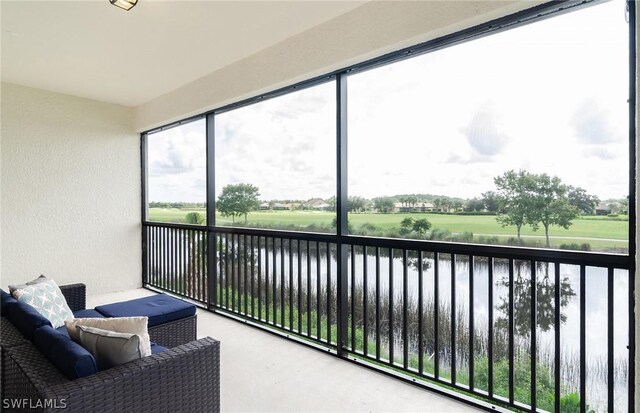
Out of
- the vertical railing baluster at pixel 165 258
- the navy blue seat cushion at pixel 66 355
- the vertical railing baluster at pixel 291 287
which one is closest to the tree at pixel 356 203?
the vertical railing baluster at pixel 291 287

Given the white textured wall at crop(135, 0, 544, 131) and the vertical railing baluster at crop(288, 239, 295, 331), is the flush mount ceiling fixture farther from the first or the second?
the vertical railing baluster at crop(288, 239, 295, 331)

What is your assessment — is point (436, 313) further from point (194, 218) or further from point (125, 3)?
point (194, 218)

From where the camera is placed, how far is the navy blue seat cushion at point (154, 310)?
247 centimetres

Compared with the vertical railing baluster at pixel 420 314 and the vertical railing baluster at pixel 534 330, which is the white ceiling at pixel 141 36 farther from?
the vertical railing baluster at pixel 534 330

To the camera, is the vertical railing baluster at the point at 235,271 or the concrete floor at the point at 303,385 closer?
the concrete floor at the point at 303,385

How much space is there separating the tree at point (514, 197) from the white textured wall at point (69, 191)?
490cm

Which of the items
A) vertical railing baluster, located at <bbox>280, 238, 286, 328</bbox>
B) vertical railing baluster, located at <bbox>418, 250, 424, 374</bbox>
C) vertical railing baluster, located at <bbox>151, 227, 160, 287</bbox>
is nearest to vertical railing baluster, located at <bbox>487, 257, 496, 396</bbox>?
vertical railing baluster, located at <bbox>418, 250, 424, 374</bbox>

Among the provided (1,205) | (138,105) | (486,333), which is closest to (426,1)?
(486,333)

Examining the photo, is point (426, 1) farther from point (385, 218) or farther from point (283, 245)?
point (283, 245)

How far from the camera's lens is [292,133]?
3217 millimetres

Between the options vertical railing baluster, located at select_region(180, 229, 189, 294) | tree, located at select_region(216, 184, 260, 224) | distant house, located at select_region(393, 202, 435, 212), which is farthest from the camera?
vertical railing baluster, located at select_region(180, 229, 189, 294)

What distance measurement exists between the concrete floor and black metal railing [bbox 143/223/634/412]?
0.13 m

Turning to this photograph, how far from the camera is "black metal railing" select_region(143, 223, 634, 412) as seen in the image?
1.74 meters

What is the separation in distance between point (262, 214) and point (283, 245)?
0.49 m
